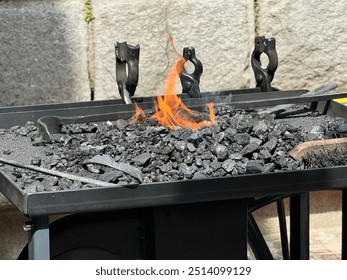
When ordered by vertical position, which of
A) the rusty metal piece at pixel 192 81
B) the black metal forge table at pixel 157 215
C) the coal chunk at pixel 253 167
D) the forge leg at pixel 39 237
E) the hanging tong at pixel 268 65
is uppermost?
the hanging tong at pixel 268 65

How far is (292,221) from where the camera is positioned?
325 cm

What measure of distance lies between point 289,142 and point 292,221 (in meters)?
0.71

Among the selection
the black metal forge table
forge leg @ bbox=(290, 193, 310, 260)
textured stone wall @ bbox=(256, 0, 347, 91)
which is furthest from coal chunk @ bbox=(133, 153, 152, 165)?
textured stone wall @ bbox=(256, 0, 347, 91)

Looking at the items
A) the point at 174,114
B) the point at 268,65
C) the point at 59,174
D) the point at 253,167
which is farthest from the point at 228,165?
the point at 268,65

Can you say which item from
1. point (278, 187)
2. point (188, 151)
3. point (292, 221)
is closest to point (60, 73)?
point (292, 221)

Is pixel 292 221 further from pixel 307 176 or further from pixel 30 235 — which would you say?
pixel 30 235

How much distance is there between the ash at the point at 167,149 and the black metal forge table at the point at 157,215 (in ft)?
0.23

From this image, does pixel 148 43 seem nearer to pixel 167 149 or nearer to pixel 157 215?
pixel 167 149

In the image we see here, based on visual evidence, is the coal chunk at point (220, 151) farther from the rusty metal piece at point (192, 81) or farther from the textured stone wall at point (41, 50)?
the textured stone wall at point (41, 50)

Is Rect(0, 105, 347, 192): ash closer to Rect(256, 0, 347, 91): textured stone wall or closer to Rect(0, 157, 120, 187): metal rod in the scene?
Rect(0, 157, 120, 187): metal rod

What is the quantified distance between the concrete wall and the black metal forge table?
161cm

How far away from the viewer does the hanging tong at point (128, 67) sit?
3113 millimetres

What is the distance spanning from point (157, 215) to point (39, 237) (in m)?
0.31

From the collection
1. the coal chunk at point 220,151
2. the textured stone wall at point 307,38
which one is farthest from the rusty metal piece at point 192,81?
the textured stone wall at point 307,38
